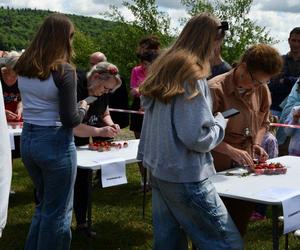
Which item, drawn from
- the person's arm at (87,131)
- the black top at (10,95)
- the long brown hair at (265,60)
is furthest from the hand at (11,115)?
the long brown hair at (265,60)

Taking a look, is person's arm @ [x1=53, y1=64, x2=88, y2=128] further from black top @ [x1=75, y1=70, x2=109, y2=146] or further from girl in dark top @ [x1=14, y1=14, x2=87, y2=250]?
black top @ [x1=75, y1=70, x2=109, y2=146]

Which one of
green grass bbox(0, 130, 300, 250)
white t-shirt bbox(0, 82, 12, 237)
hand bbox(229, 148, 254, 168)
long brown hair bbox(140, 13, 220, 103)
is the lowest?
green grass bbox(0, 130, 300, 250)

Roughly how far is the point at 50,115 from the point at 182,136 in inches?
41.1

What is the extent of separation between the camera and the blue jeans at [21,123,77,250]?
297 centimetres

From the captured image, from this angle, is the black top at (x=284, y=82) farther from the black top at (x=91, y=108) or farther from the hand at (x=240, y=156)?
the hand at (x=240, y=156)

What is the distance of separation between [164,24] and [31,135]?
50.0 feet

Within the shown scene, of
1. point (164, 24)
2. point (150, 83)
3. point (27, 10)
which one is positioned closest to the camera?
point (150, 83)

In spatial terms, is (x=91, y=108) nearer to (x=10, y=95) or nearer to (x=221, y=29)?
(x=10, y=95)

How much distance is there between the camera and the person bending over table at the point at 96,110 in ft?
12.5

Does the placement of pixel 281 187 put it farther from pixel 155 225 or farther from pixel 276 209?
pixel 155 225

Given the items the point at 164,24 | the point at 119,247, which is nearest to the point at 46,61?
the point at 119,247

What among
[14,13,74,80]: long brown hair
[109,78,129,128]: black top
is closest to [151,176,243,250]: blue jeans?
[14,13,74,80]: long brown hair

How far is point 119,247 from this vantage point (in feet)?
13.8

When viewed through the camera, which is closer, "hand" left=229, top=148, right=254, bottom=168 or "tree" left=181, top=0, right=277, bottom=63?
"hand" left=229, top=148, right=254, bottom=168
